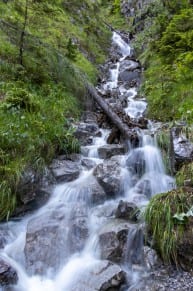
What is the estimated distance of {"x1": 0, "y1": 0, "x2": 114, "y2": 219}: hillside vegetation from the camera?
632 centimetres

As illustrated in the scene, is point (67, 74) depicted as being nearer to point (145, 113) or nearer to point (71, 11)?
point (145, 113)

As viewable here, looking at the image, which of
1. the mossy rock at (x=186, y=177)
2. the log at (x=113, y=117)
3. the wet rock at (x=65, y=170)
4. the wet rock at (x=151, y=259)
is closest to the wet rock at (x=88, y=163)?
the wet rock at (x=65, y=170)

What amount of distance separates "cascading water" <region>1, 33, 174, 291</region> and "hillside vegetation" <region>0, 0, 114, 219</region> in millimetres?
647

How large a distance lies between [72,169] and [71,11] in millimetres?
12756

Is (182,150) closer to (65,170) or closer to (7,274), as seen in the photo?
(65,170)

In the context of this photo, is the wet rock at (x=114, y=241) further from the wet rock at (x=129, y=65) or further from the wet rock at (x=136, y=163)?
the wet rock at (x=129, y=65)

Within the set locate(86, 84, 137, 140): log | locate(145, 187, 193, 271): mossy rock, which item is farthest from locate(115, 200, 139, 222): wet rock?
locate(86, 84, 137, 140): log

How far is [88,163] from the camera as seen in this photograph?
7.25m

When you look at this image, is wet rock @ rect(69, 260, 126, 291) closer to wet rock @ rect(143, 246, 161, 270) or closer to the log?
wet rock @ rect(143, 246, 161, 270)

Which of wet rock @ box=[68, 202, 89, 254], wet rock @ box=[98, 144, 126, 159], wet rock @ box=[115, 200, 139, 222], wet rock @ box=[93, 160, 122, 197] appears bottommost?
wet rock @ box=[68, 202, 89, 254]

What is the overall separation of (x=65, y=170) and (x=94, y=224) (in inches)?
62.7

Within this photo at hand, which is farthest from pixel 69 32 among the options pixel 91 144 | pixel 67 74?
pixel 91 144

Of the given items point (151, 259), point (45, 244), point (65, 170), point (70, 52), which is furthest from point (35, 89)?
point (151, 259)

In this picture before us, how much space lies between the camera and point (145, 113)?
399 inches
